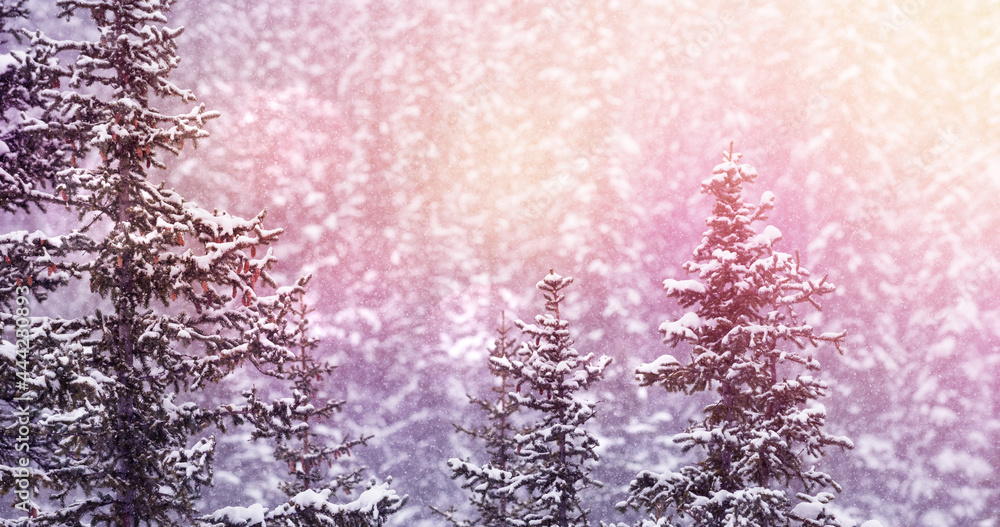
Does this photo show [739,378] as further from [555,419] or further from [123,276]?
[123,276]

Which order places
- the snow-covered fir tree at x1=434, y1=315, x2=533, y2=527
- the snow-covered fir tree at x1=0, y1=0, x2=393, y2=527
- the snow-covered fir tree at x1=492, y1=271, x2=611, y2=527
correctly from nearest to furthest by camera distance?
the snow-covered fir tree at x1=0, y1=0, x2=393, y2=527 < the snow-covered fir tree at x1=492, y1=271, x2=611, y2=527 < the snow-covered fir tree at x1=434, y1=315, x2=533, y2=527

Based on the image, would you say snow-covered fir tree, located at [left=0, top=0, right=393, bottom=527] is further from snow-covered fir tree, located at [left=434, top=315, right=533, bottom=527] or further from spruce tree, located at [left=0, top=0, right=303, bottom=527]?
snow-covered fir tree, located at [left=434, top=315, right=533, bottom=527]

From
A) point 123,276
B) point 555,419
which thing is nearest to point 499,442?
point 555,419

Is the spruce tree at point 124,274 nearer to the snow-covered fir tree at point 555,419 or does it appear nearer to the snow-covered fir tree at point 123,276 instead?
the snow-covered fir tree at point 123,276

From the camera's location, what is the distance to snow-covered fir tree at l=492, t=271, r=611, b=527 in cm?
1320

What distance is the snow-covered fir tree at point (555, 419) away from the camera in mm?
13195

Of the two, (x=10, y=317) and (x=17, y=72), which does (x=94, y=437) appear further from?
(x=17, y=72)

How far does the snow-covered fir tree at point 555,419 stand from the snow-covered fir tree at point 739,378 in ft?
8.12

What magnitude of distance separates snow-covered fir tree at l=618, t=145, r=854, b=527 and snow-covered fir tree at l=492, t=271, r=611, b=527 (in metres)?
2.47

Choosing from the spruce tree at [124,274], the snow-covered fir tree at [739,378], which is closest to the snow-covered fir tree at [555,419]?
the snow-covered fir tree at [739,378]

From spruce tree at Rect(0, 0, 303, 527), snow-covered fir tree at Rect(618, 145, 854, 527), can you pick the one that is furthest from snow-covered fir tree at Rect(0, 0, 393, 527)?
snow-covered fir tree at Rect(618, 145, 854, 527)

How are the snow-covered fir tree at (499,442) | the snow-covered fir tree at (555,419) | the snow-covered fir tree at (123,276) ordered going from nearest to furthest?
the snow-covered fir tree at (123,276)
the snow-covered fir tree at (555,419)
the snow-covered fir tree at (499,442)

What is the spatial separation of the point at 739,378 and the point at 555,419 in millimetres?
4196

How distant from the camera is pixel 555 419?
13.7 meters
